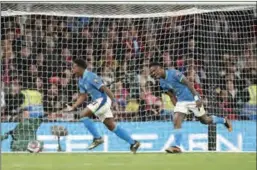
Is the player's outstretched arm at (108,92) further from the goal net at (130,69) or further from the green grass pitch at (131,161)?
the goal net at (130,69)

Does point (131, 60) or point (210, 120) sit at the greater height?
point (131, 60)

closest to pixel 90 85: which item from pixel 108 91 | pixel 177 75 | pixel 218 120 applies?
pixel 108 91

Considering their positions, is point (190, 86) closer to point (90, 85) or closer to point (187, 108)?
point (187, 108)

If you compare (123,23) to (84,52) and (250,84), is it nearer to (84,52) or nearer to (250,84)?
(84,52)

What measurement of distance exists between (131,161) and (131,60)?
4.40m

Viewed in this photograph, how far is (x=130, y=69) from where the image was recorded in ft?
53.8

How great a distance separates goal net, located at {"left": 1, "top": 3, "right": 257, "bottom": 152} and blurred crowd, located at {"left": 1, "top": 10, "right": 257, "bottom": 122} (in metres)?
0.02

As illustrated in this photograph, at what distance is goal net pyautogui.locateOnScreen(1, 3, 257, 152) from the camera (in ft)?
50.6

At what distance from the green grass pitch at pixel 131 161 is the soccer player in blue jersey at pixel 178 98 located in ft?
1.83

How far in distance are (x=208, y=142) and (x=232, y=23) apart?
293 centimetres

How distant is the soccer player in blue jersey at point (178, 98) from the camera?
45.8ft

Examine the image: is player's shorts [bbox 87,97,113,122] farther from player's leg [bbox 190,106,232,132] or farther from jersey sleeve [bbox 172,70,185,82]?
player's leg [bbox 190,106,232,132]

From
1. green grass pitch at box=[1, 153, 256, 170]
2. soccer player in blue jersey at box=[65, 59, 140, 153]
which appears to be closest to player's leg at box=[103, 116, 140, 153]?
soccer player in blue jersey at box=[65, 59, 140, 153]

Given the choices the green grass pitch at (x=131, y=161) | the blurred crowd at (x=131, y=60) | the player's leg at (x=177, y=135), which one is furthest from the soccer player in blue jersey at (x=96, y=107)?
the blurred crowd at (x=131, y=60)
